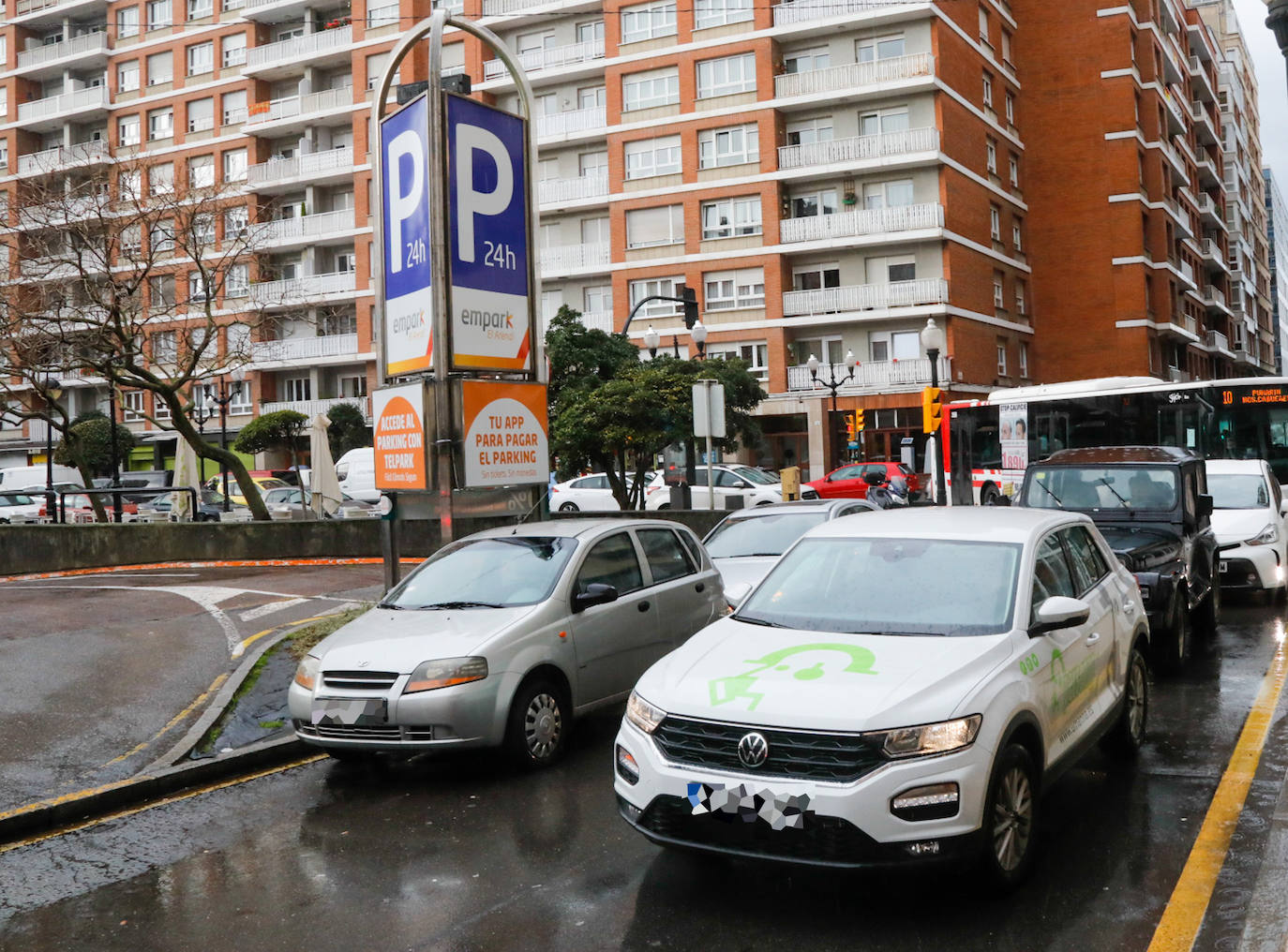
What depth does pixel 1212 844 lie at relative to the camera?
531 centimetres

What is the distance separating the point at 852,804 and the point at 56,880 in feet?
12.4

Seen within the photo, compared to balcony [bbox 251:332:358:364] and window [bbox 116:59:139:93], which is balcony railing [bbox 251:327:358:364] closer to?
balcony [bbox 251:332:358:364]

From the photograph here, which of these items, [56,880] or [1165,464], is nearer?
[56,880]

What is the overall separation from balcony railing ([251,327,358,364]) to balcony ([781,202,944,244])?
19.3 metres

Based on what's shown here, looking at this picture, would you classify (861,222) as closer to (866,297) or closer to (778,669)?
(866,297)

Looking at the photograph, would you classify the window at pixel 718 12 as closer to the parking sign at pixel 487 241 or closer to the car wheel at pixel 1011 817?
the parking sign at pixel 487 241

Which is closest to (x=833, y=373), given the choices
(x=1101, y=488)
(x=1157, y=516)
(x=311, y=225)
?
(x=311, y=225)

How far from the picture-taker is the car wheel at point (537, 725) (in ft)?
22.8

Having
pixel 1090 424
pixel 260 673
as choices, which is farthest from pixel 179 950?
pixel 1090 424

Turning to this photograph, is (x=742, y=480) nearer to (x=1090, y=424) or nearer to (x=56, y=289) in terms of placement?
(x=1090, y=424)

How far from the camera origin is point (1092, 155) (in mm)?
48000

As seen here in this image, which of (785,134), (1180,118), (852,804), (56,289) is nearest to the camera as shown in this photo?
(852,804)

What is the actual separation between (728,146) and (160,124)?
28.3 m

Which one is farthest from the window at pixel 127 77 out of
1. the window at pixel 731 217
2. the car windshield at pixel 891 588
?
the car windshield at pixel 891 588
